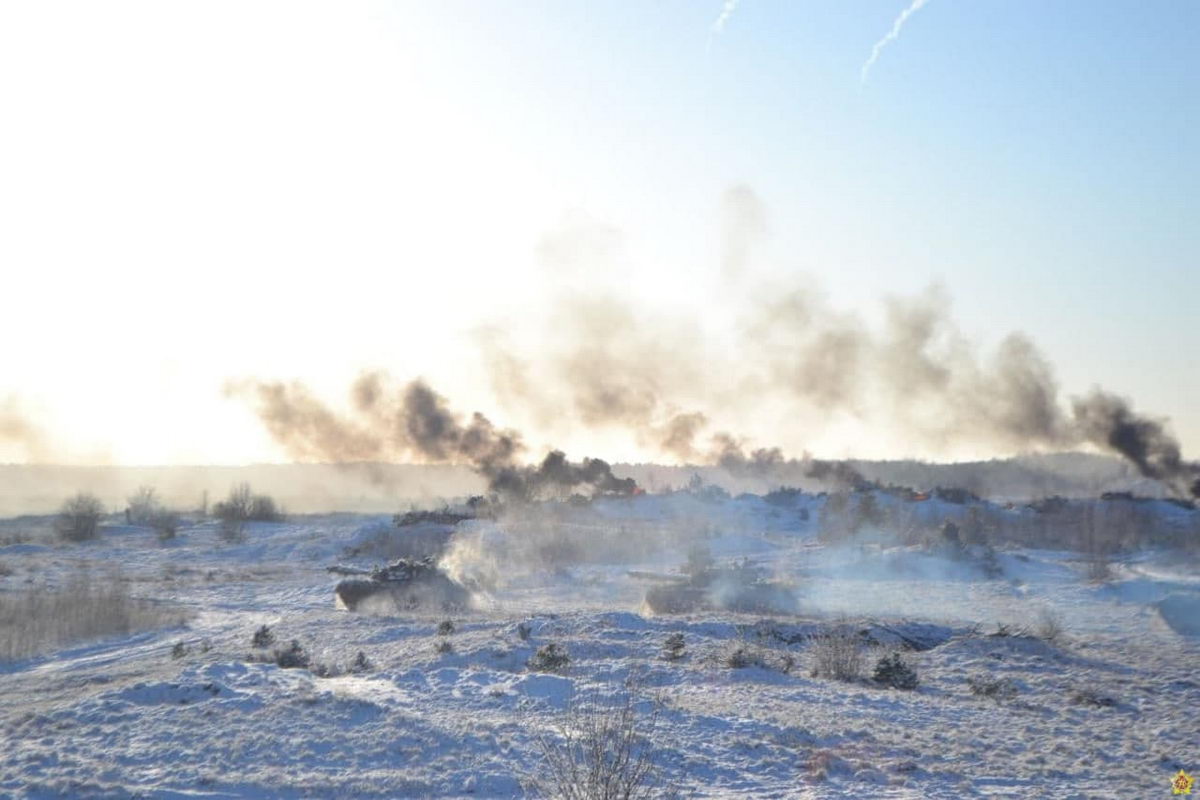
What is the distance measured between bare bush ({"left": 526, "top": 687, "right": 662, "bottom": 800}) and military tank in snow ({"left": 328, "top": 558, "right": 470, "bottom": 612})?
10512mm

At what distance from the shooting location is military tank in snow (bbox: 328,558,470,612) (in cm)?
2161

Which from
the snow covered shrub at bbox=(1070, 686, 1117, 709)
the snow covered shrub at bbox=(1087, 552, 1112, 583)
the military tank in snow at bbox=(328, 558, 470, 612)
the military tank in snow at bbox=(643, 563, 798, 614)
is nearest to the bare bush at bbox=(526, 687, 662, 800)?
the snow covered shrub at bbox=(1070, 686, 1117, 709)

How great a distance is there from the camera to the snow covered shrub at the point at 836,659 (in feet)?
46.0

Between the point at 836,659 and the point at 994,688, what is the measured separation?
6.84 feet

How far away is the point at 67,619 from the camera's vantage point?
58.6ft

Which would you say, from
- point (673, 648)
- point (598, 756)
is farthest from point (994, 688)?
point (598, 756)

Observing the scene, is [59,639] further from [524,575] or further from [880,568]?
[880,568]

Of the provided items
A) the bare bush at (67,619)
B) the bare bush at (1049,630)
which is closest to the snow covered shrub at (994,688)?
the bare bush at (1049,630)

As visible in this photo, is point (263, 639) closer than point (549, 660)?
No

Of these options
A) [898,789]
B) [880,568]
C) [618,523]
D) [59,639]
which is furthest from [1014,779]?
[618,523]

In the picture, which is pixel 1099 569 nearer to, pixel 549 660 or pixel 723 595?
pixel 723 595

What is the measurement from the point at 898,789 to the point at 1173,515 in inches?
1303

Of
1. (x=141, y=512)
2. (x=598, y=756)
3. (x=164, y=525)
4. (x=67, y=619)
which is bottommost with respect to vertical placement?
(x=67, y=619)

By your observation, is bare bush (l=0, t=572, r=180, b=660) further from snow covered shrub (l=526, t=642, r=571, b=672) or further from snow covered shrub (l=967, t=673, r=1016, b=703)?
snow covered shrub (l=967, t=673, r=1016, b=703)
